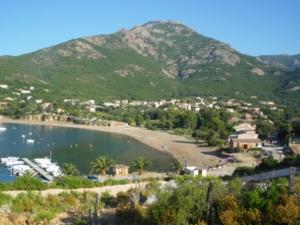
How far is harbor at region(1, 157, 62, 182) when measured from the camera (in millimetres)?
50281

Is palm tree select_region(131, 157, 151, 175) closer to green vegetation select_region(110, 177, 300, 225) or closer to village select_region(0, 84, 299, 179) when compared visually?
village select_region(0, 84, 299, 179)

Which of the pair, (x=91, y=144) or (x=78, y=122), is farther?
(x=78, y=122)

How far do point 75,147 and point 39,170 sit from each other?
2023cm

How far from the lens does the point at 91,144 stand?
251 ft

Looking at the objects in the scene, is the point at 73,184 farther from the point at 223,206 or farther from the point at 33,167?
the point at 33,167

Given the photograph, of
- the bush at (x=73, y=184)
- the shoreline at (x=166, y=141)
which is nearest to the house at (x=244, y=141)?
the shoreline at (x=166, y=141)

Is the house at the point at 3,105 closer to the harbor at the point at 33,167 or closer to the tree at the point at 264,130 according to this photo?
→ the harbor at the point at 33,167

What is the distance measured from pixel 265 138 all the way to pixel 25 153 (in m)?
37.2

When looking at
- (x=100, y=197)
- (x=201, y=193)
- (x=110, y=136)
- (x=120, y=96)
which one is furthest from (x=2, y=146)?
(x=120, y=96)

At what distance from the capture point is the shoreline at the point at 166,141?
62594 mm

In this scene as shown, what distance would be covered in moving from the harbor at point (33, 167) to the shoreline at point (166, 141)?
1598cm

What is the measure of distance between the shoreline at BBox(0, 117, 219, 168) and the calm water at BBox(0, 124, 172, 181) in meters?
2.01

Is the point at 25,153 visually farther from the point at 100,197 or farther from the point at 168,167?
the point at 100,197

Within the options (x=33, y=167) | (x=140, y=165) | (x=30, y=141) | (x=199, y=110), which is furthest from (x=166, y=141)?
(x=199, y=110)
